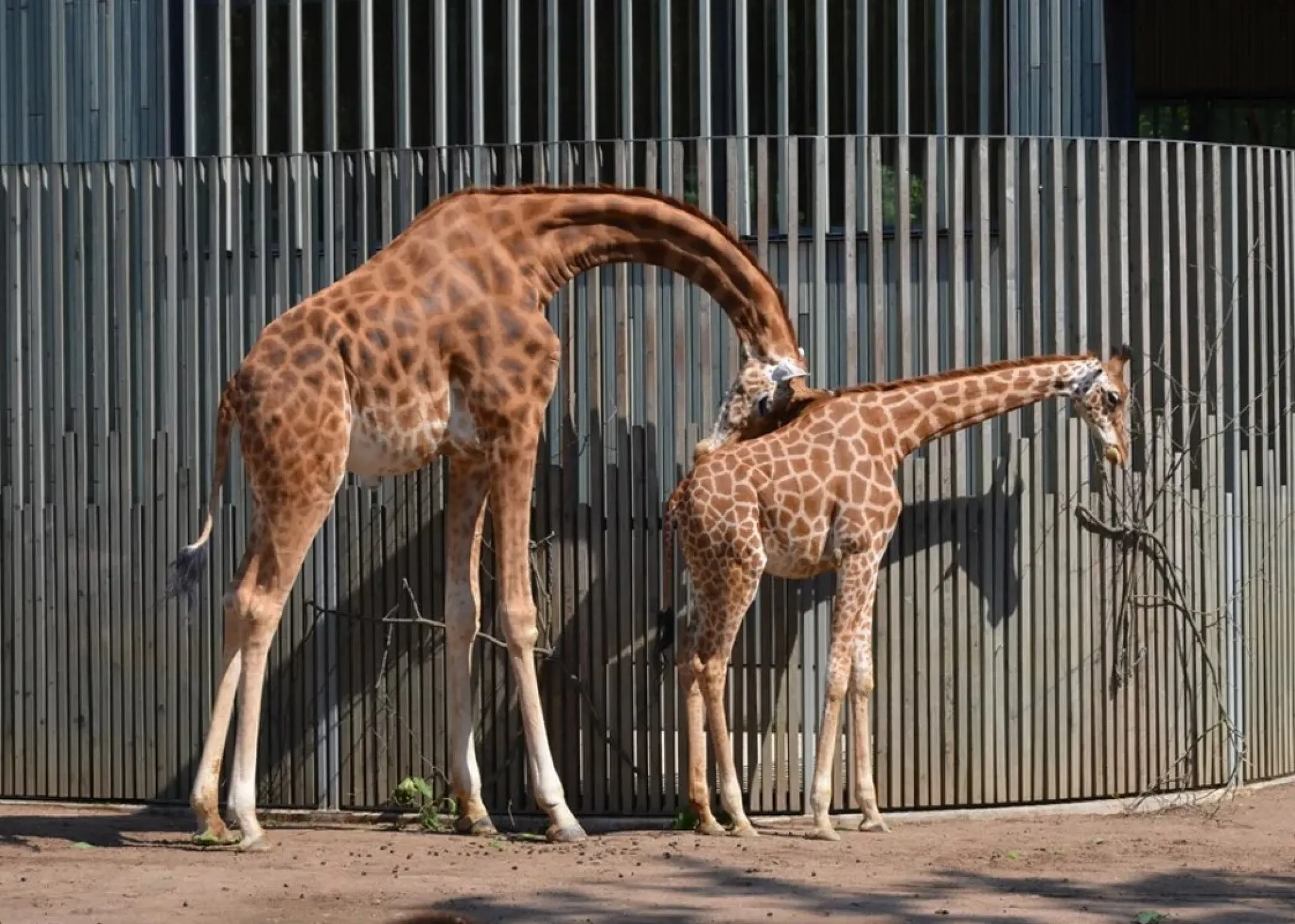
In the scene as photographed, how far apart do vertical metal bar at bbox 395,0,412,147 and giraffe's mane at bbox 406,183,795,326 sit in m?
2.05

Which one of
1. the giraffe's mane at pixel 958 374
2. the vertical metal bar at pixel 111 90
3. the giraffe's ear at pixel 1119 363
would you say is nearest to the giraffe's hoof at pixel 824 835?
the giraffe's mane at pixel 958 374

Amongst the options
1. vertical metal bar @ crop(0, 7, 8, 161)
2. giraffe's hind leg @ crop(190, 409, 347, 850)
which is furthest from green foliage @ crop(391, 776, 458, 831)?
vertical metal bar @ crop(0, 7, 8, 161)

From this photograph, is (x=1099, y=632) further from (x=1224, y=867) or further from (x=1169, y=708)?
(x=1224, y=867)

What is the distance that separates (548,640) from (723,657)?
0.98 metres

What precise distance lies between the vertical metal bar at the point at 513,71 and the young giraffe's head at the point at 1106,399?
3313mm

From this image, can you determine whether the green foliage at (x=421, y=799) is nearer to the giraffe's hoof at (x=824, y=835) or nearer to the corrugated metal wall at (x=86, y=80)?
the giraffe's hoof at (x=824, y=835)

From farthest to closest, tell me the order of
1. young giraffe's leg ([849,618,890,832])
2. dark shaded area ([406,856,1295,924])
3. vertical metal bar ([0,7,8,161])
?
vertical metal bar ([0,7,8,161])
young giraffe's leg ([849,618,890,832])
dark shaded area ([406,856,1295,924])

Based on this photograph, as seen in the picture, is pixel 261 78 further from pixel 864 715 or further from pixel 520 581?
pixel 864 715

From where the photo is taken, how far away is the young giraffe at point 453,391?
885 centimetres

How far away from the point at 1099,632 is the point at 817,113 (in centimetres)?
305

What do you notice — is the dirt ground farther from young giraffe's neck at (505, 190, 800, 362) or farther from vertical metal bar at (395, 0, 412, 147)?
vertical metal bar at (395, 0, 412, 147)

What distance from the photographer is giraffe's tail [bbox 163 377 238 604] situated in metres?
8.95

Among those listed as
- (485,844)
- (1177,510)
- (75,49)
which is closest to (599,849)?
(485,844)

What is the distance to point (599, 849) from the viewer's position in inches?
341
